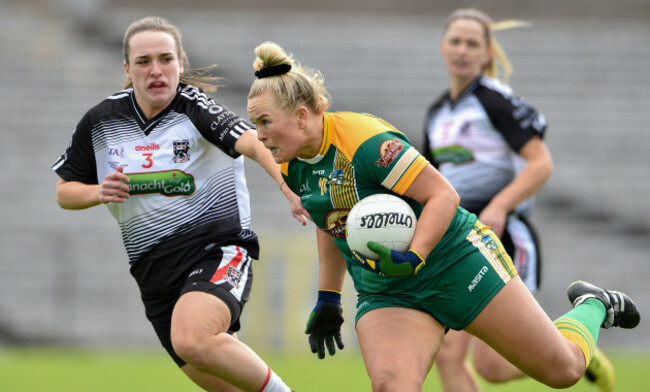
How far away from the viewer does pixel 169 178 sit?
16.4 ft

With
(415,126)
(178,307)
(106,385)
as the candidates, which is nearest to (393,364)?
(178,307)

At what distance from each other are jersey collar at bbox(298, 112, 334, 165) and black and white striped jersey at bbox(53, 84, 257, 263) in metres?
0.72

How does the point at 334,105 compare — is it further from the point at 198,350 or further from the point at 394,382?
the point at 394,382

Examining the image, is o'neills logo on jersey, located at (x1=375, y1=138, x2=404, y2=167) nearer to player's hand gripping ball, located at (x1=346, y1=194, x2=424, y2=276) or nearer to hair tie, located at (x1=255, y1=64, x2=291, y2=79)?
player's hand gripping ball, located at (x1=346, y1=194, x2=424, y2=276)

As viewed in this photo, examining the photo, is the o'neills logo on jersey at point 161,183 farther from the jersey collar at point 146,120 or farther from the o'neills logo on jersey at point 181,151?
the jersey collar at point 146,120

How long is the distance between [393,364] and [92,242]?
886 centimetres

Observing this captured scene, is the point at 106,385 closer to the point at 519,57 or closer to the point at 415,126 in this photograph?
the point at 415,126

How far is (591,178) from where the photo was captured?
13812mm

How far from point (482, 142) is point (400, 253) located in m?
2.23

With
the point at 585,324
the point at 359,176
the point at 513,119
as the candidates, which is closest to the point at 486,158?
the point at 513,119

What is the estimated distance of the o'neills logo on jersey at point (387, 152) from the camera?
13.5 ft

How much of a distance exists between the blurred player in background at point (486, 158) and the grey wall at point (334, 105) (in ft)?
19.4

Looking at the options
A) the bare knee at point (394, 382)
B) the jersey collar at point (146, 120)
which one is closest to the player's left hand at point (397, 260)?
the bare knee at point (394, 382)

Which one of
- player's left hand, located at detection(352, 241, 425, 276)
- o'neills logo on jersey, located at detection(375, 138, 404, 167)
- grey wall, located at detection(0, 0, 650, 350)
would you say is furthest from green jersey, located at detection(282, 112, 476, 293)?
grey wall, located at detection(0, 0, 650, 350)
